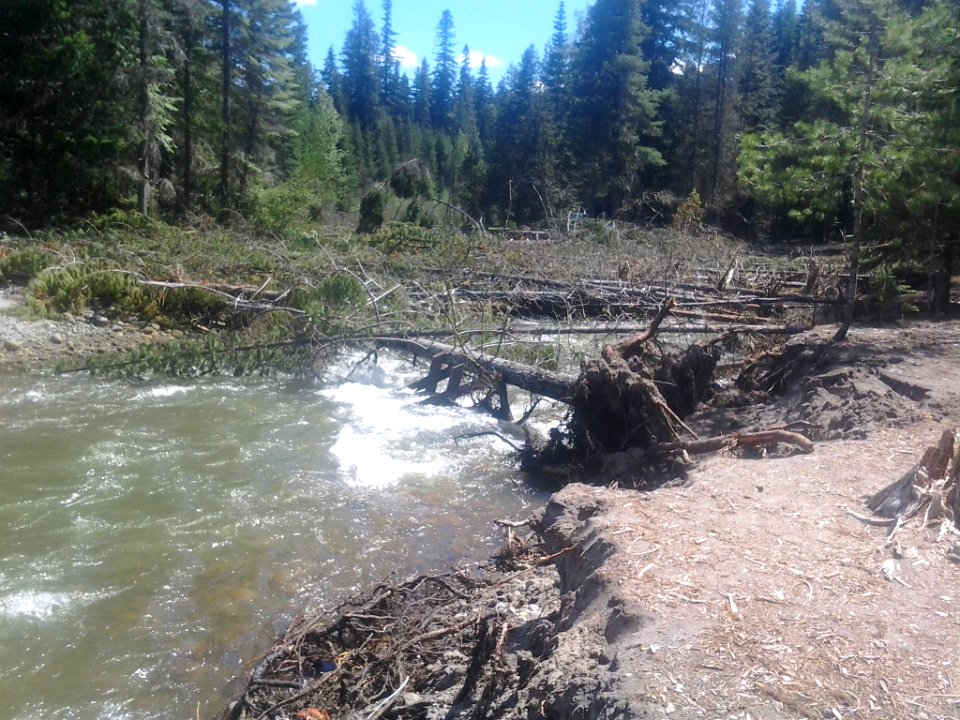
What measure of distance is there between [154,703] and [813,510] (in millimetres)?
4089

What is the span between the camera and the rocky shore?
12.1 metres

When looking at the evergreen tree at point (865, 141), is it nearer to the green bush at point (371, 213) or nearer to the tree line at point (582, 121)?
the tree line at point (582, 121)

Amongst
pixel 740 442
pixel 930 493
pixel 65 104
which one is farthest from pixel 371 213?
pixel 930 493

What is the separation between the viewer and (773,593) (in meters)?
3.89

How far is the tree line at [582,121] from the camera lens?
1063 cm

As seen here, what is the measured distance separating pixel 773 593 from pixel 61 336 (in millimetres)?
12166

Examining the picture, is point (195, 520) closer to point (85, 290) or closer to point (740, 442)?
point (740, 442)

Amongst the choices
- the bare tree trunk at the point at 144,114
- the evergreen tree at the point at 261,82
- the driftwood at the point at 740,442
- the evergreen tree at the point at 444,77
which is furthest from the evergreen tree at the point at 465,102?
the driftwood at the point at 740,442

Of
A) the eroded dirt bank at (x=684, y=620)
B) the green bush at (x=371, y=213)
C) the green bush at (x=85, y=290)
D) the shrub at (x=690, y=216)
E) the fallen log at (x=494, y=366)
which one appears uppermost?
the shrub at (x=690, y=216)

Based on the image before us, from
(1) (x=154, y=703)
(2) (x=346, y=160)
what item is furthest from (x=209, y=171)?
(1) (x=154, y=703)

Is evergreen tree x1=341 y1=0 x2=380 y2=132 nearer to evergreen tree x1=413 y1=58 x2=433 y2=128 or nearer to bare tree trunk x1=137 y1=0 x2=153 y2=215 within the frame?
evergreen tree x1=413 y1=58 x2=433 y2=128

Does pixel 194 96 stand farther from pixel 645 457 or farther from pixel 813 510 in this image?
pixel 813 510

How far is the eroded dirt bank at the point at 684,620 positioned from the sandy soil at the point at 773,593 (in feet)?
0.03

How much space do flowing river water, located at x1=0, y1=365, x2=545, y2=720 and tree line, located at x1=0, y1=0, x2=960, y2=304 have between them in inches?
250
